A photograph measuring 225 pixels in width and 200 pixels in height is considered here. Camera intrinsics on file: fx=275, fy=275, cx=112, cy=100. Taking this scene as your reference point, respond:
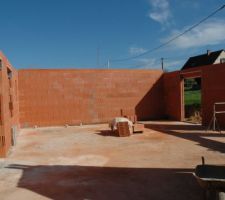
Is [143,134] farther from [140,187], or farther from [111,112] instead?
[140,187]

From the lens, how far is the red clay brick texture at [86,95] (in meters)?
15.3

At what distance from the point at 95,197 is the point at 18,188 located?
66.6 inches

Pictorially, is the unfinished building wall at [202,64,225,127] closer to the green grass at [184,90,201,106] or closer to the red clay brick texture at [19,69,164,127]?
the red clay brick texture at [19,69,164,127]

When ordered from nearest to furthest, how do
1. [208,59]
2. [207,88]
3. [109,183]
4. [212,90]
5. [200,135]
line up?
[109,183] < [200,135] < [212,90] < [207,88] < [208,59]

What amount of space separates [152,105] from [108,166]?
10744 mm

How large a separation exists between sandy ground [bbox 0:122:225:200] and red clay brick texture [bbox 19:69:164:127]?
12.7 ft

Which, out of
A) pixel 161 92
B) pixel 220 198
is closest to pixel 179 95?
pixel 161 92

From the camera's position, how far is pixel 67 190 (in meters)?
5.39

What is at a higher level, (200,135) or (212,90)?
(212,90)

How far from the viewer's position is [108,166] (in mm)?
7062

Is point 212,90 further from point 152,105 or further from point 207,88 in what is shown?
point 152,105

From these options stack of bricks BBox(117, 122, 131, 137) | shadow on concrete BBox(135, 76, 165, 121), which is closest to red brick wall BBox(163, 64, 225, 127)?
shadow on concrete BBox(135, 76, 165, 121)

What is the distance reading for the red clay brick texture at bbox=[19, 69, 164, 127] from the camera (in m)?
15.3

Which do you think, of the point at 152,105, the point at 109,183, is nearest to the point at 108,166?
the point at 109,183
